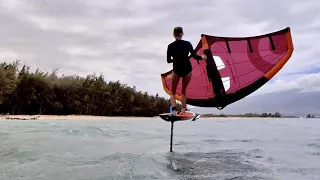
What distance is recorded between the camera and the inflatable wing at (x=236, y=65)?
8.87 meters

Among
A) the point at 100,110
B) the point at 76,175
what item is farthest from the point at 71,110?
the point at 76,175

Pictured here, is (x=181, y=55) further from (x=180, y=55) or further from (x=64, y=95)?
(x=64, y=95)

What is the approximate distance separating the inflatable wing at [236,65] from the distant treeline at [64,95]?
37948 millimetres

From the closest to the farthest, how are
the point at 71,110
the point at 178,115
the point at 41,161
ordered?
the point at 41,161 → the point at 178,115 → the point at 71,110

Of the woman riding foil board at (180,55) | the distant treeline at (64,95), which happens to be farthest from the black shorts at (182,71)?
the distant treeline at (64,95)

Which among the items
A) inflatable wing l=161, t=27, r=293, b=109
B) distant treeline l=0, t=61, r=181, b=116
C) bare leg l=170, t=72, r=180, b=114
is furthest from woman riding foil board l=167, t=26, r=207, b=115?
distant treeline l=0, t=61, r=181, b=116

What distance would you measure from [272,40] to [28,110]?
45.9 metres

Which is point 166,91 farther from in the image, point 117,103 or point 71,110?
point 117,103

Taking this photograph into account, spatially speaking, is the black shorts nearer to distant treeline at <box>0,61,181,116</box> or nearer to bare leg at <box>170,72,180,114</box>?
bare leg at <box>170,72,180,114</box>

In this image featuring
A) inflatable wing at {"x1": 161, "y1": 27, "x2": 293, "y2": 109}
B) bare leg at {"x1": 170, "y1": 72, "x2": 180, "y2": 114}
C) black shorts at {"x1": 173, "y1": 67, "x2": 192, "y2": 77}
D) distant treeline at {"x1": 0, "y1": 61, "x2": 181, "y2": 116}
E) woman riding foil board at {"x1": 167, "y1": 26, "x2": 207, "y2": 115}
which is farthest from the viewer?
distant treeline at {"x1": 0, "y1": 61, "x2": 181, "y2": 116}

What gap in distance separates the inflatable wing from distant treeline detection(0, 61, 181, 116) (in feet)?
124

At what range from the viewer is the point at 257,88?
30.1 ft

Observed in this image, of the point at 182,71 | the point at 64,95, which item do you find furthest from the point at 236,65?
the point at 64,95

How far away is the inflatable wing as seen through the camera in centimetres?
887
